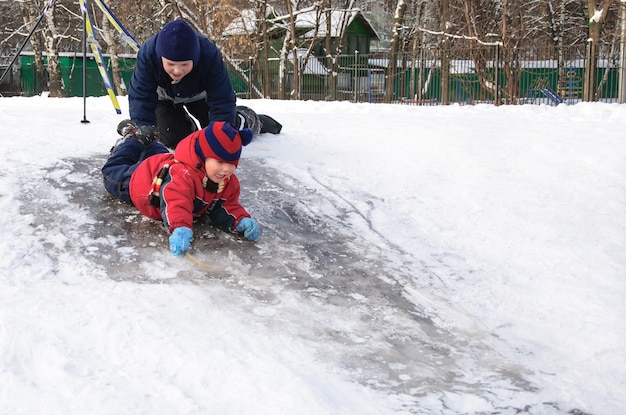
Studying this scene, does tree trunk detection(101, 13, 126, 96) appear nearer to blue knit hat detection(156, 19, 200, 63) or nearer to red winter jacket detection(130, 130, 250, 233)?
blue knit hat detection(156, 19, 200, 63)

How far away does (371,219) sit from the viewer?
418 centimetres

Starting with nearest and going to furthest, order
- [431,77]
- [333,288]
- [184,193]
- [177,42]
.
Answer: [333,288], [184,193], [177,42], [431,77]

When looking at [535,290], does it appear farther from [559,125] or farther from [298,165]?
[559,125]

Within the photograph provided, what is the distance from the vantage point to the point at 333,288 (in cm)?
311

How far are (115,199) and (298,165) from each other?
1.63 metres

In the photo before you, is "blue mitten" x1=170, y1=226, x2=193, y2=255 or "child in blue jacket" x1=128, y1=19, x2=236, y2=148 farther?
"child in blue jacket" x1=128, y1=19, x2=236, y2=148

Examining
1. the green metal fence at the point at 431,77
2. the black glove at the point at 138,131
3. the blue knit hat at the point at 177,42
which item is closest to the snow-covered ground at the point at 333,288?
the black glove at the point at 138,131

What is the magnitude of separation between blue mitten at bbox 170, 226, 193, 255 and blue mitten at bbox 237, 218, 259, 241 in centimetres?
42

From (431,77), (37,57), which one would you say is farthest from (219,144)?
(37,57)

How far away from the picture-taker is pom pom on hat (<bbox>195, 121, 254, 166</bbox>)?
11.2 feet

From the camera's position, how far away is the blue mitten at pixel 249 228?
358 centimetres

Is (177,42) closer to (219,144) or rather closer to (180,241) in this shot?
(219,144)

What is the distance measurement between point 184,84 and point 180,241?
1949mm

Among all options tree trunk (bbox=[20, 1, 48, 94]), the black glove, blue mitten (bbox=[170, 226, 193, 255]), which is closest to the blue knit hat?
the black glove
